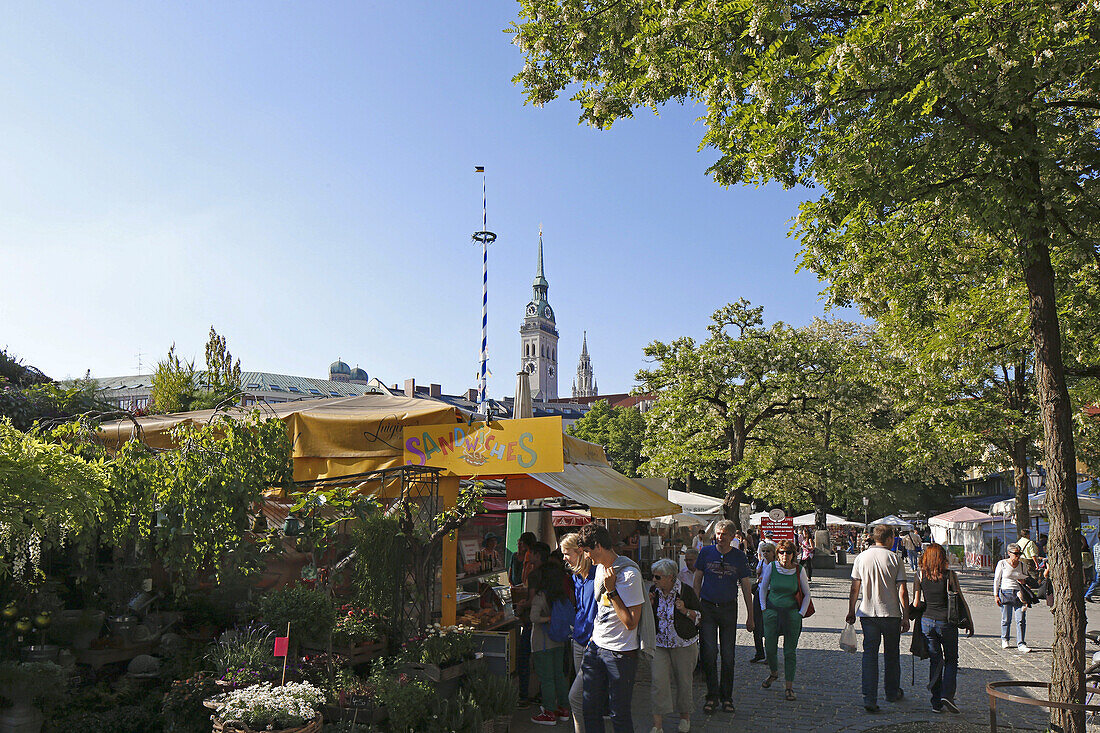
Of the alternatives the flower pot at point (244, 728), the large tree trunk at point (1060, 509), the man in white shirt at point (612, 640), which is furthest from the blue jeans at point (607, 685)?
the large tree trunk at point (1060, 509)

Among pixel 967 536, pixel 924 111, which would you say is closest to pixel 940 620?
pixel 924 111

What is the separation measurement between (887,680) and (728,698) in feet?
5.65

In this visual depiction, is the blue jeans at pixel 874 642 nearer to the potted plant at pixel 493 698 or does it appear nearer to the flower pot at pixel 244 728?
the potted plant at pixel 493 698

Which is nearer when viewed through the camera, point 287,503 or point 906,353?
point 287,503

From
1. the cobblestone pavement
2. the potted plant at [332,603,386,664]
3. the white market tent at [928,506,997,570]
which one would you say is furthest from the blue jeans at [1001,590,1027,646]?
the white market tent at [928,506,997,570]

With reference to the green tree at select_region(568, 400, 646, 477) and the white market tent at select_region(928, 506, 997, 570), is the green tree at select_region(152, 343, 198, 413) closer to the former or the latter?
the white market tent at select_region(928, 506, 997, 570)

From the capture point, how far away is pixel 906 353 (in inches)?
768

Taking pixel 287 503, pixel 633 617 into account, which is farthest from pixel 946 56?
pixel 287 503

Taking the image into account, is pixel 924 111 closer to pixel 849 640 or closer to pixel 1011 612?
pixel 849 640

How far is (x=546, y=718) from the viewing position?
A: 7.68 metres

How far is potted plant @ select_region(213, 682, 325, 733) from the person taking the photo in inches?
213

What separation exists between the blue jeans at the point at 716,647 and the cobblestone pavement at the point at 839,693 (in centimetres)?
24

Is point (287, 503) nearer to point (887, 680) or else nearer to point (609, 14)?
point (609, 14)

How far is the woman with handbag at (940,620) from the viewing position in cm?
823
